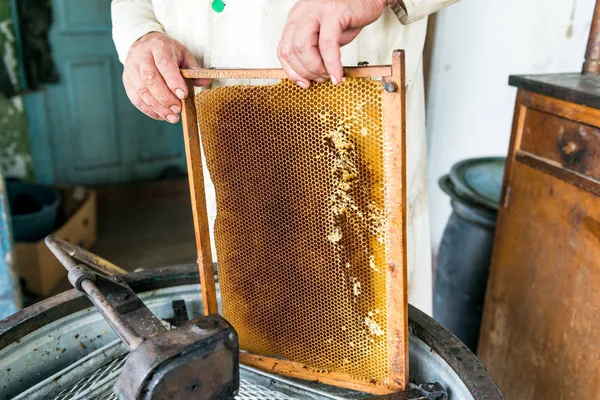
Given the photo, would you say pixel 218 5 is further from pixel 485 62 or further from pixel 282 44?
pixel 485 62

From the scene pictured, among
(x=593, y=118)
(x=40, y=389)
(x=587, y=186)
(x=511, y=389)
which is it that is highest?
(x=593, y=118)

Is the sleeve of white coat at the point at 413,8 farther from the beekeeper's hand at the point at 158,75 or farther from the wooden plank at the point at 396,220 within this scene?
the beekeeper's hand at the point at 158,75

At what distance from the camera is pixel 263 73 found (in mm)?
869

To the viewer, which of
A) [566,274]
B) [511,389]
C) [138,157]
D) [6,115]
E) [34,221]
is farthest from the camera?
[138,157]

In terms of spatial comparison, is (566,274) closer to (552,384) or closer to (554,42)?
(552,384)

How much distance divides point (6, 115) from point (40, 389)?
8.90 feet

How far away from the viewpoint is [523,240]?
5.15 feet

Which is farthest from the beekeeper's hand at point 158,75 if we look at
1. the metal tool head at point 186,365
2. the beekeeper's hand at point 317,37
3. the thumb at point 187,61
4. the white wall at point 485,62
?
the white wall at point 485,62

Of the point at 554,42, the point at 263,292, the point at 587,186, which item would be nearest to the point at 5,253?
the point at 263,292

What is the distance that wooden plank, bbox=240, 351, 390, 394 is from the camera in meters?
1.02

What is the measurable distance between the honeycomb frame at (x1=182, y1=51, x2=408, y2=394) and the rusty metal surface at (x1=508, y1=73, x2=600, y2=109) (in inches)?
26.5

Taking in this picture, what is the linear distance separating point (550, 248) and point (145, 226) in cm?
279

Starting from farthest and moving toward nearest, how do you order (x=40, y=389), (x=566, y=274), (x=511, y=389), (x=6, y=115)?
(x=6, y=115)
(x=511, y=389)
(x=566, y=274)
(x=40, y=389)

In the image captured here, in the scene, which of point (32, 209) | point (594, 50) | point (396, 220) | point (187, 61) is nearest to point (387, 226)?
point (396, 220)
